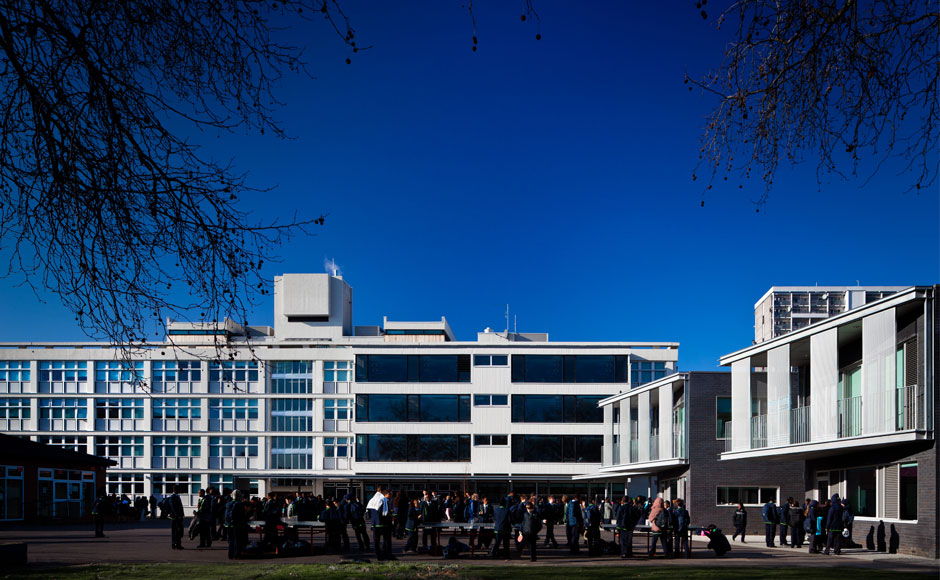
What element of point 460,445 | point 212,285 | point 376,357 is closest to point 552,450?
point 460,445

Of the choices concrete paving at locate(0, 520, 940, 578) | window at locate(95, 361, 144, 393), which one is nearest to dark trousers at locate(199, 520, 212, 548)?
concrete paving at locate(0, 520, 940, 578)

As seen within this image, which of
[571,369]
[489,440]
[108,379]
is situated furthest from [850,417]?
[108,379]

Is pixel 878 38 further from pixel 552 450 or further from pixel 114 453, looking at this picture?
pixel 114 453

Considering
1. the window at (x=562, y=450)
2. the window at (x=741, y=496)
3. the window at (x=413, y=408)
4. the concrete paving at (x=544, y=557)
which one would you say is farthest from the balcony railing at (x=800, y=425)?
the window at (x=413, y=408)

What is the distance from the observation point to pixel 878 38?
7.05 meters

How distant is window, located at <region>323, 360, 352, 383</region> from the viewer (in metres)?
70.4

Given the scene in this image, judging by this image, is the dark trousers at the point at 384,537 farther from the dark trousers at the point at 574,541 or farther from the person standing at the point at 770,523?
the person standing at the point at 770,523

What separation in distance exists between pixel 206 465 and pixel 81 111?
6732 cm

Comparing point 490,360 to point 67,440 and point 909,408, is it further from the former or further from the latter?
point 909,408

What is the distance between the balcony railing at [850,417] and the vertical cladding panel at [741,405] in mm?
5681

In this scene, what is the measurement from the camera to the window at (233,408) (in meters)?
Result: 70.8

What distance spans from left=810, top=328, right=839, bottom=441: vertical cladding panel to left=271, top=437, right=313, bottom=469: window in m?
49.7

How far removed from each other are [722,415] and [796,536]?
9.81 metres

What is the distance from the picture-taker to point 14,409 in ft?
236
